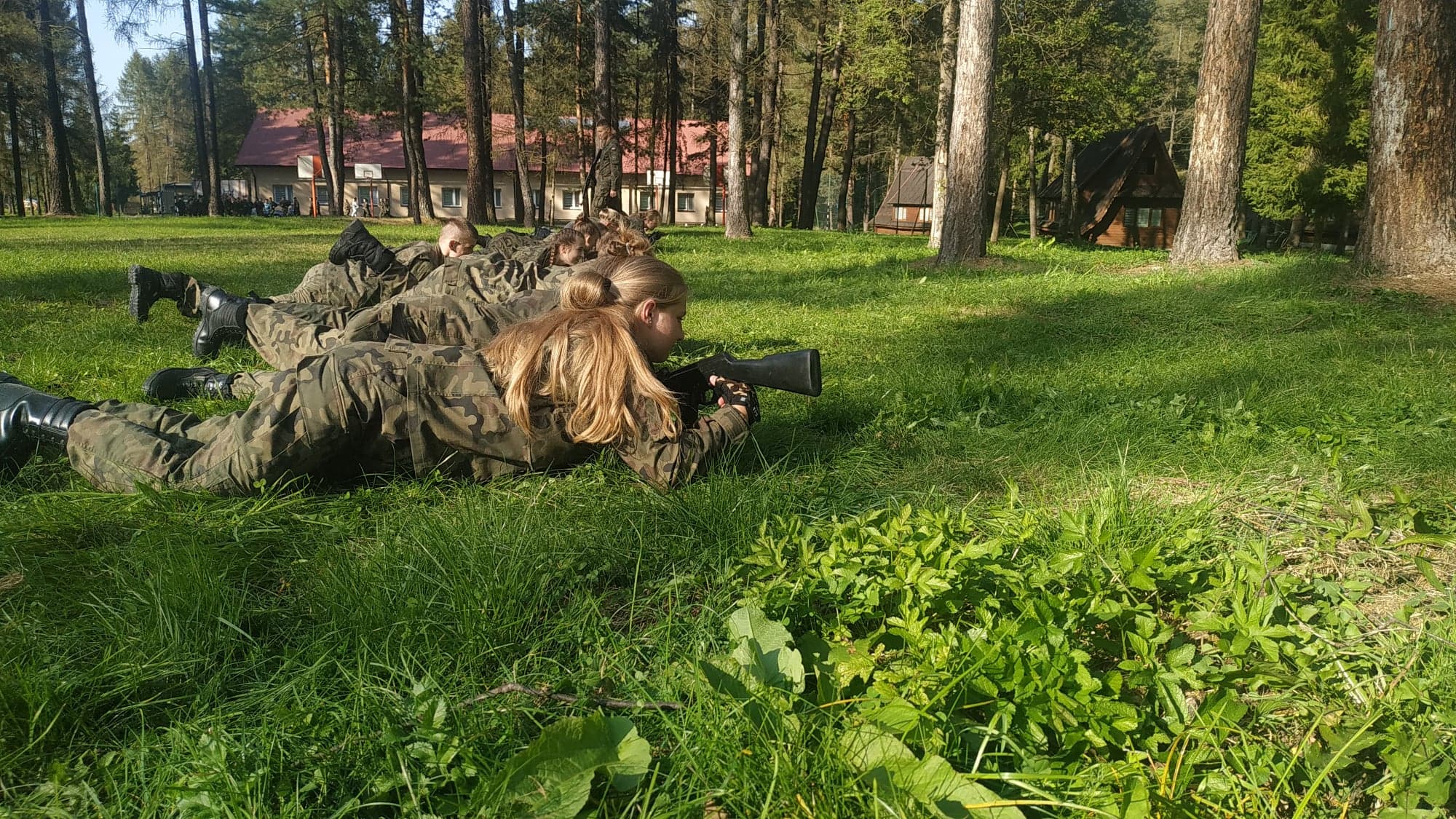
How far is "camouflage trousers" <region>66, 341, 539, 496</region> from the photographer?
10.4 feet

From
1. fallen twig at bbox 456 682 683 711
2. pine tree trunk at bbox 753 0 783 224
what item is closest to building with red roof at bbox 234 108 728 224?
pine tree trunk at bbox 753 0 783 224

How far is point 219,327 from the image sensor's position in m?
6.02

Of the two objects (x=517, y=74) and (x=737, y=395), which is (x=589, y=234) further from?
(x=517, y=74)

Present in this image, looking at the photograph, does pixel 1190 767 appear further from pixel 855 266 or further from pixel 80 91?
pixel 80 91

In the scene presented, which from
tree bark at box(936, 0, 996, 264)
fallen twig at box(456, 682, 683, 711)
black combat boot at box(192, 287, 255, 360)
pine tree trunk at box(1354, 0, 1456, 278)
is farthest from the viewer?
tree bark at box(936, 0, 996, 264)

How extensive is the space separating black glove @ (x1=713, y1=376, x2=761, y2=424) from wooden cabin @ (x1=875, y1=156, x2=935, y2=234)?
2002 inches

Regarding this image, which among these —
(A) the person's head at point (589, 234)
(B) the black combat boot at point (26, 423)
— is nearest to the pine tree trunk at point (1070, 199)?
(A) the person's head at point (589, 234)

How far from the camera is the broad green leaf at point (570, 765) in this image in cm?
165

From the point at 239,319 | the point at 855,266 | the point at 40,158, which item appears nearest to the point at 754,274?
the point at 855,266

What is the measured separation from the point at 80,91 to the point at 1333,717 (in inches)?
2473

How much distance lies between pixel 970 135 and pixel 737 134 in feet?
26.1

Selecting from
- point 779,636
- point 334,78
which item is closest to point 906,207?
point 334,78

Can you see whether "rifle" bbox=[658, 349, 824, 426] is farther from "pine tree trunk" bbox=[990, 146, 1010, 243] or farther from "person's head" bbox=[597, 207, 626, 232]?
"pine tree trunk" bbox=[990, 146, 1010, 243]

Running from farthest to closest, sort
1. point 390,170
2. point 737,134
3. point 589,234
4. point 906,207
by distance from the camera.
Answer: point 906,207 < point 390,170 < point 737,134 < point 589,234
